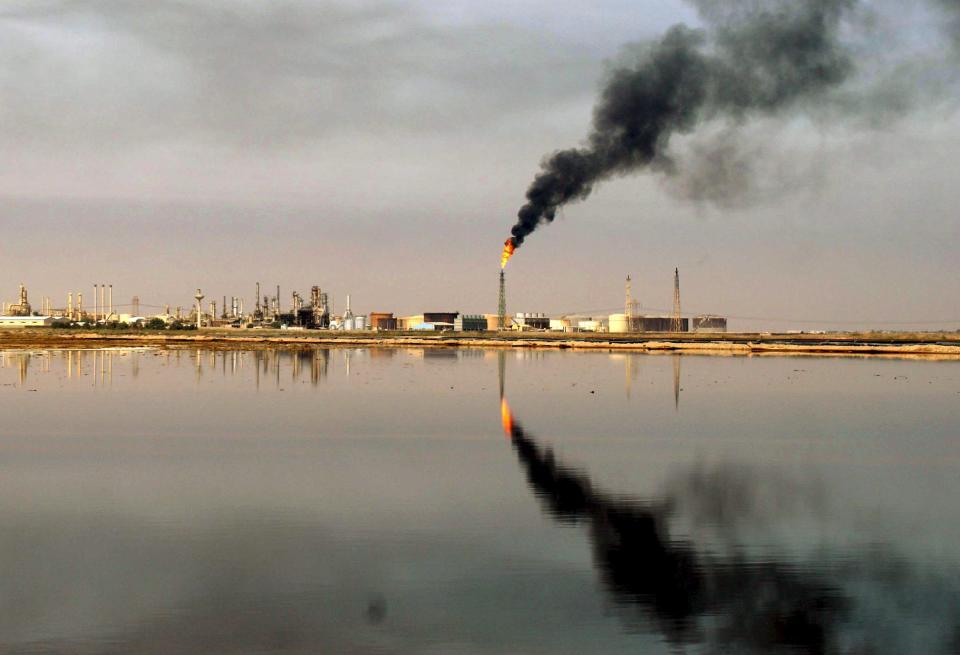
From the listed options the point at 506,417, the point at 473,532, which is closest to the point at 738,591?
the point at 473,532

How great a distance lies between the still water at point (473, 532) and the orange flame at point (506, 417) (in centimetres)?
17

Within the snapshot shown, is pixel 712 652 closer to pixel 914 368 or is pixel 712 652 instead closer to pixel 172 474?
pixel 172 474

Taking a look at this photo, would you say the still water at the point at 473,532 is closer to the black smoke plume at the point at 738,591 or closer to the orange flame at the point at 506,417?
the black smoke plume at the point at 738,591

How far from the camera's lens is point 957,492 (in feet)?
75.9

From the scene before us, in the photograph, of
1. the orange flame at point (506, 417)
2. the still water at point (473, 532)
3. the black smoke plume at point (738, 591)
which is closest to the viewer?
the black smoke plume at point (738, 591)

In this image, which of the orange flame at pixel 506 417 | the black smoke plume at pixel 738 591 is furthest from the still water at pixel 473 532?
the orange flame at pixel 506 417

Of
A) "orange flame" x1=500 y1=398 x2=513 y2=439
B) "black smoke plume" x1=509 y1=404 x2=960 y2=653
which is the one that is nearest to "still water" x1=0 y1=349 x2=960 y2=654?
"black smoke plume" x1=509 y1=404 x2=960 y2=653

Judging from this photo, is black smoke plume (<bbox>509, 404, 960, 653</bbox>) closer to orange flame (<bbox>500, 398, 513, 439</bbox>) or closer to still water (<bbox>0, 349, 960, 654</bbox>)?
still water (<bbox>0, 349, 960, 654</bbox>)

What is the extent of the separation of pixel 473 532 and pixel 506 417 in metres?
→ 21.9

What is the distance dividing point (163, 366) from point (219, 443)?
158 feet

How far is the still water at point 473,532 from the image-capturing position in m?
12.5

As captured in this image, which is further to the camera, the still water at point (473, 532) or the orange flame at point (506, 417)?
the orange flame at point (506, 417)

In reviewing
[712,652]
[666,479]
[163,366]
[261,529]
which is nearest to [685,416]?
[666,479]

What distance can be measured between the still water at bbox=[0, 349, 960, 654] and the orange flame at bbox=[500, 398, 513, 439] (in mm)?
167
